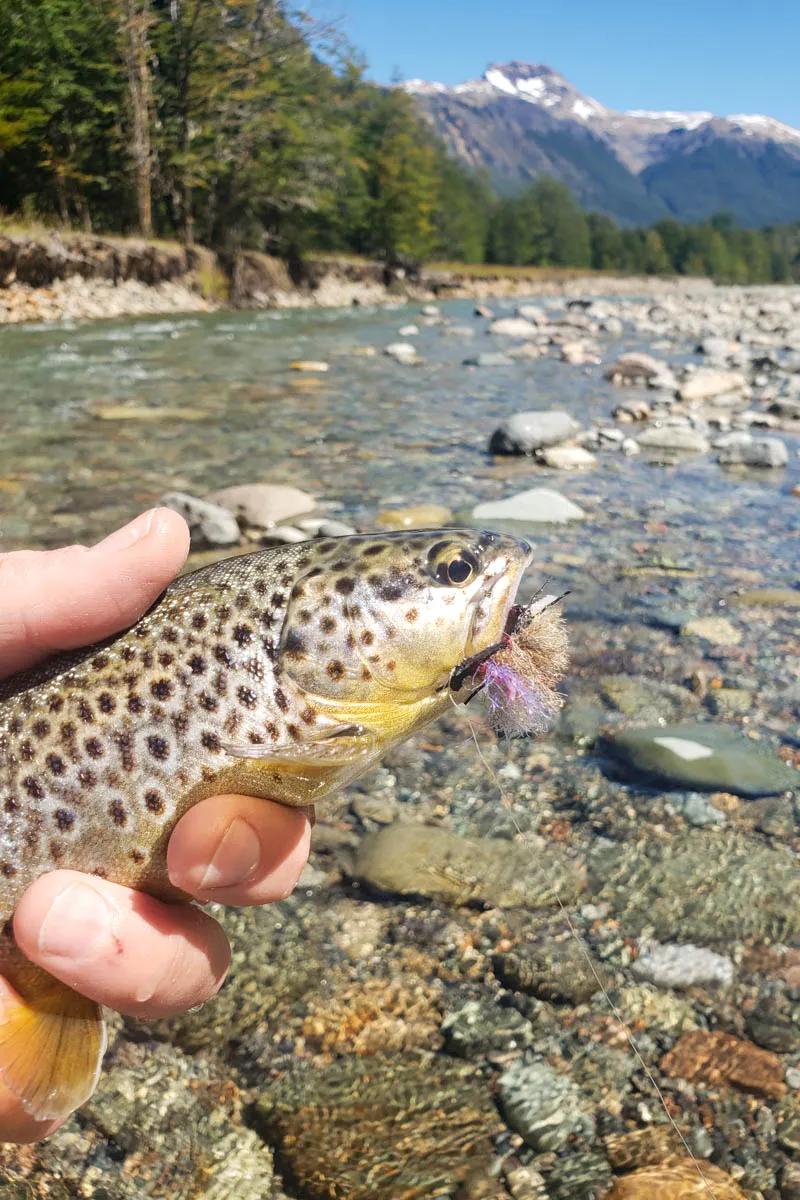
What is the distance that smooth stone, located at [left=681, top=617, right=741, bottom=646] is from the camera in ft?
23.1

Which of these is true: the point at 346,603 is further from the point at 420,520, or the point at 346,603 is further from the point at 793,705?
the point at 420,520

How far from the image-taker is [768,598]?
794 cm

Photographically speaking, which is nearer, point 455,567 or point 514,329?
point 455,567

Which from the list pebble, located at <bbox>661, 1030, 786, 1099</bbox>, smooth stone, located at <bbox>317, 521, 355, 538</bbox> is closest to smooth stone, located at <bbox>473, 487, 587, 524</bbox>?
smooth stone, located at <bbox>317, 521, 355, 538</bbox>

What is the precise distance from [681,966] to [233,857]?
2.36m

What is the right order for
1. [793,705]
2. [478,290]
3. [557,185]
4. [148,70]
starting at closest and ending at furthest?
[793,705] → [148,70] → [478,290] → [557,185]

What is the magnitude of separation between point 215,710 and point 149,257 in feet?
136

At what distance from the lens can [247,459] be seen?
12.7 m

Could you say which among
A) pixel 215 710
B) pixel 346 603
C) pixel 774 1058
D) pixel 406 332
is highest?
pixel 406 332

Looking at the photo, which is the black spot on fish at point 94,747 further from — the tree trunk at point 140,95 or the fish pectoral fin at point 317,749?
the tree trunk at point 140,95

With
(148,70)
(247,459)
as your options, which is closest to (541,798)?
(247,459)

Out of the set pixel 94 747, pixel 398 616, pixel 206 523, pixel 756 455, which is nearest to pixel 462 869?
pixel 398 616

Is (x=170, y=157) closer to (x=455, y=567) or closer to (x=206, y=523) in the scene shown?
(x=206, y=523)

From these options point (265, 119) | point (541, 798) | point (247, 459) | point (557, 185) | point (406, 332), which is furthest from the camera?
point (557, 185)
